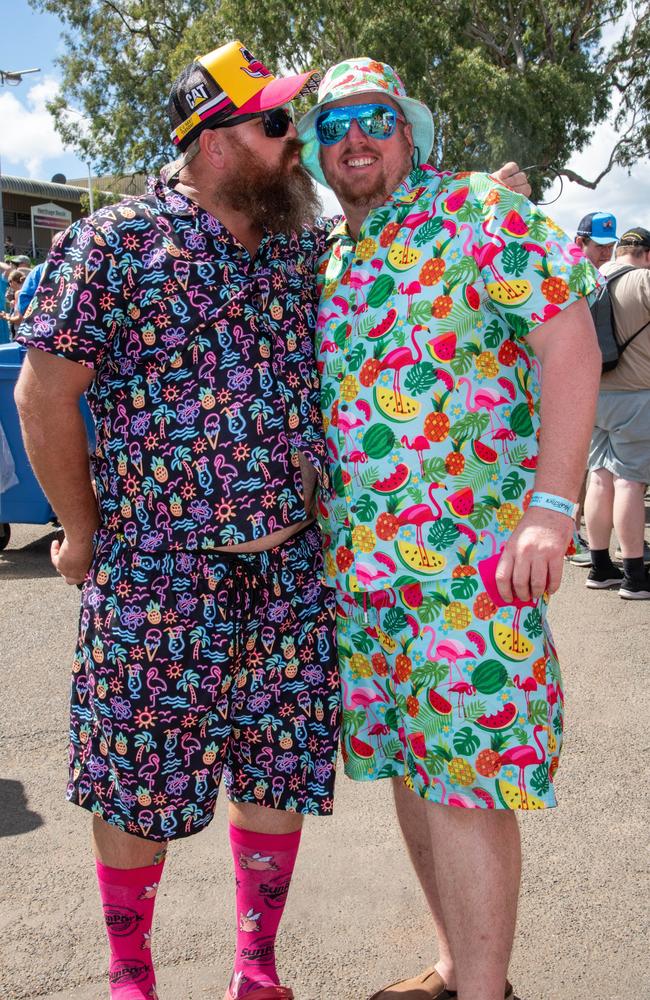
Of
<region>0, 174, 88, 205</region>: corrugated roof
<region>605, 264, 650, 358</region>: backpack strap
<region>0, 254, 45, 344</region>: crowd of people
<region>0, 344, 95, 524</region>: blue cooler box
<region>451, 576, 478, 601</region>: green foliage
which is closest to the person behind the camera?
<region>451, 576, 478, 601</region>: green foliage

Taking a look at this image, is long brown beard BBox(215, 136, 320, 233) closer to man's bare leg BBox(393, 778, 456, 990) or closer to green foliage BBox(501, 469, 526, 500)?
green foliage BBox(501, 469, 526, 500)

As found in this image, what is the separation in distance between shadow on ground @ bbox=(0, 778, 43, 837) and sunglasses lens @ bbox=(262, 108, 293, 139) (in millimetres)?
2262

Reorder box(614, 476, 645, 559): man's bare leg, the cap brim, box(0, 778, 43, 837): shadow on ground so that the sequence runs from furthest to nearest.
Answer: box(614, 476, 645, 559): man's bare leg → box(0, 778, 43, 837): shadow on ground → the cap brim

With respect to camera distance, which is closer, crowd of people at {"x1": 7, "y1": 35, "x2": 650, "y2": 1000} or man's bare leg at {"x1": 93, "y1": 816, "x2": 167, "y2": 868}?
crowd of people at {"x1": 7, "y1": 35, "x2": 650, "y2": 1000}

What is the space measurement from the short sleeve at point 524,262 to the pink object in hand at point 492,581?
0.47m

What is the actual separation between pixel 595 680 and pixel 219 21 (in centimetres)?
2194

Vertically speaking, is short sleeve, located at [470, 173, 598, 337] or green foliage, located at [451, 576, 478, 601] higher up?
short sleeve, located at [470, 173, 598, 337]

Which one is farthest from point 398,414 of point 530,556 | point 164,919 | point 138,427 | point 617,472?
point 617,472

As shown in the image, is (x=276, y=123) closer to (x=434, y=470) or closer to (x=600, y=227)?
(x=434, y=470)

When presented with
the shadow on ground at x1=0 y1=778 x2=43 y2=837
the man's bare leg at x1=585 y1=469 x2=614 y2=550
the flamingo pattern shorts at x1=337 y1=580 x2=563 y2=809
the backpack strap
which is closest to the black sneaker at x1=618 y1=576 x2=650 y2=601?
the man's bare leg at x1=585 y1=469 x2=614 y2=550

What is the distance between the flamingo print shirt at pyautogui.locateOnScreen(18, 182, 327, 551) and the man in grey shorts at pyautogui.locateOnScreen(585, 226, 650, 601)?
13.0 feet

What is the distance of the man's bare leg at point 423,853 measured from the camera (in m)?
2.23

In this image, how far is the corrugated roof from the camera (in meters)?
43.2

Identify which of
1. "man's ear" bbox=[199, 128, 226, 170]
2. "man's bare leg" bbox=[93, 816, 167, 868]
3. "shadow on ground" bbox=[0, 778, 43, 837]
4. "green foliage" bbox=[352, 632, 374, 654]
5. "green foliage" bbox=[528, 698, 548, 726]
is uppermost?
"man's ear" bbox=[199, 128, 226, 170]
